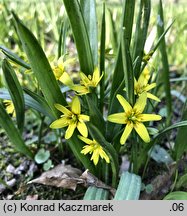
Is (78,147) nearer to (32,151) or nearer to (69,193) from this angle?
(69,193)

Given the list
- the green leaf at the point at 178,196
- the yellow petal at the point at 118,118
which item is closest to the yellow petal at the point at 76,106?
the yellow petal at the point at 118,118

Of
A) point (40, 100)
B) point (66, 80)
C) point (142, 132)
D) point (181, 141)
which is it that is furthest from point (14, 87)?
point (181, 141)

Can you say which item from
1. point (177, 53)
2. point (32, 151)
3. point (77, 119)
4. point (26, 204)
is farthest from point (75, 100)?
point (177, 53)

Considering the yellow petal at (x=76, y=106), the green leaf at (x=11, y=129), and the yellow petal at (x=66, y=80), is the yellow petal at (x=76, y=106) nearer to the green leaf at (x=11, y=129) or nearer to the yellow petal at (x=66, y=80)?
the yellow petal at (x=66, y=80)

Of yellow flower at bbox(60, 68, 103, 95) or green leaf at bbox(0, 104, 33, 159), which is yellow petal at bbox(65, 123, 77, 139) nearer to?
yellow flower at bbox(60, 68, 103, 95)

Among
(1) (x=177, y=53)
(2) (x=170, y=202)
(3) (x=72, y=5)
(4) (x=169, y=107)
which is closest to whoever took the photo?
(3) (x=72, y=5)

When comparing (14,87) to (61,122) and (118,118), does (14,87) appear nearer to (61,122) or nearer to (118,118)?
(61,122)
